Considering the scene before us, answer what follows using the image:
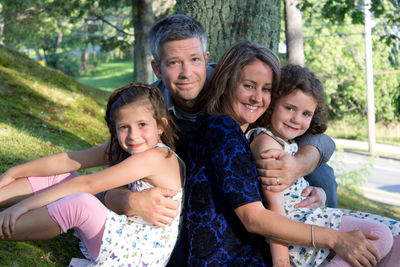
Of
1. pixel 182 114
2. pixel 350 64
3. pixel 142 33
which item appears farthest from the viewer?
pixel 350 64

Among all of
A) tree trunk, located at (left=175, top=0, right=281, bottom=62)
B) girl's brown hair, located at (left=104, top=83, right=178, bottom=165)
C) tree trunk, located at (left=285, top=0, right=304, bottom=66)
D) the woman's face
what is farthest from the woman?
tree trunk, located at (left=285, top=0, right=304, bottom=66)

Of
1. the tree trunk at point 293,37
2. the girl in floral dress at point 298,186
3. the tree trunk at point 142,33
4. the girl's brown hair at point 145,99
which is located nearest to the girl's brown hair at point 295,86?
the girl in floral dress at point 298,186

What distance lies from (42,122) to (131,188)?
139 inches

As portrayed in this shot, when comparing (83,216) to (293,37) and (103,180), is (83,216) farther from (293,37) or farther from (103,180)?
Result: (293,37)

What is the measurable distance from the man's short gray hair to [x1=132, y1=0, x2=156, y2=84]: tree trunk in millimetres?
6563

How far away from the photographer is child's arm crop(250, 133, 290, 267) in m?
2.65

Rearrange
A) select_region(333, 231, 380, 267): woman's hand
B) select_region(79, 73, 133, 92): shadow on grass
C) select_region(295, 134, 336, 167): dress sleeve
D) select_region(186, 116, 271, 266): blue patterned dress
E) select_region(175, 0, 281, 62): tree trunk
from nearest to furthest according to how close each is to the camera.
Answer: select_region(333, 231, 380, 267): woman's hand < select_region(186, 116, 271, 266): blue patterned dress < select_region(295, 134, 336, 167): dress sleeve < select_region(175, 0, 281, 62): tree trunk < select_region(79, 73, 133, 92): shadow on grass

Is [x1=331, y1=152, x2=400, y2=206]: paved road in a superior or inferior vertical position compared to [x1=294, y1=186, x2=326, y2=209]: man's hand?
inferior

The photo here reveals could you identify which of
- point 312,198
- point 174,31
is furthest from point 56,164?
point 312,198

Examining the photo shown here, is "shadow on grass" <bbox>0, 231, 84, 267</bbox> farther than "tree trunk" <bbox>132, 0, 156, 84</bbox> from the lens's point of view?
No

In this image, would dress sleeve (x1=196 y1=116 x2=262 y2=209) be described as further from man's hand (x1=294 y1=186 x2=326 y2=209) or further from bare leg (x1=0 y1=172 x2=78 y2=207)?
bare leg (x1=0 y1=172 x2=78 y2=207)

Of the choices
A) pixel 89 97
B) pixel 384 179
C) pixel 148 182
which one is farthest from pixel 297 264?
pixel 384 179

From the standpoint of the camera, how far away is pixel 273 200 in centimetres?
276

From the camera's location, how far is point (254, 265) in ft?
8.89
